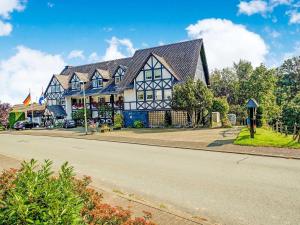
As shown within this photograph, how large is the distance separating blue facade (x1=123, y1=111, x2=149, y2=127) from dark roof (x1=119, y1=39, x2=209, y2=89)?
14.3 ft

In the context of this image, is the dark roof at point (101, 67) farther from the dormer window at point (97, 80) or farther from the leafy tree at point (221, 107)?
the leafy tree at point (221, 107)

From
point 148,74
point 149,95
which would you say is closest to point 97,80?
point 148,74

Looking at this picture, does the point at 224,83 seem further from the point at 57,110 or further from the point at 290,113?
the point at 57,110

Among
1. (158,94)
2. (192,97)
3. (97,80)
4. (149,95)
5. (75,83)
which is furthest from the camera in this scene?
(75,83)

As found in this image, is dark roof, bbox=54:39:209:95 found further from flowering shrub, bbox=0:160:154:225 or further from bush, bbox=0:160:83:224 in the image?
bush, bbox=0:160:83:224

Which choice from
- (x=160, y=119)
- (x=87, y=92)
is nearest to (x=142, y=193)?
(x=160, y=119)

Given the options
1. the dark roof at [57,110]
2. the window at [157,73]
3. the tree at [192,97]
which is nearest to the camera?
the tree at [192,97]

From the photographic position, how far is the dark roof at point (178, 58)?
3822cm

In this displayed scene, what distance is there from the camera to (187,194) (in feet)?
30.9

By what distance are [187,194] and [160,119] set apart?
1129 inches

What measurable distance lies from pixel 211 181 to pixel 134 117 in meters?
30.0

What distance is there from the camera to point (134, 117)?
133 feet

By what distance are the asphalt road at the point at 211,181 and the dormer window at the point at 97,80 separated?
3064 cm

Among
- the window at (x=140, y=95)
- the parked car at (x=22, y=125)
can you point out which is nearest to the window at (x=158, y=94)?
the window at (x=140, y=95)
